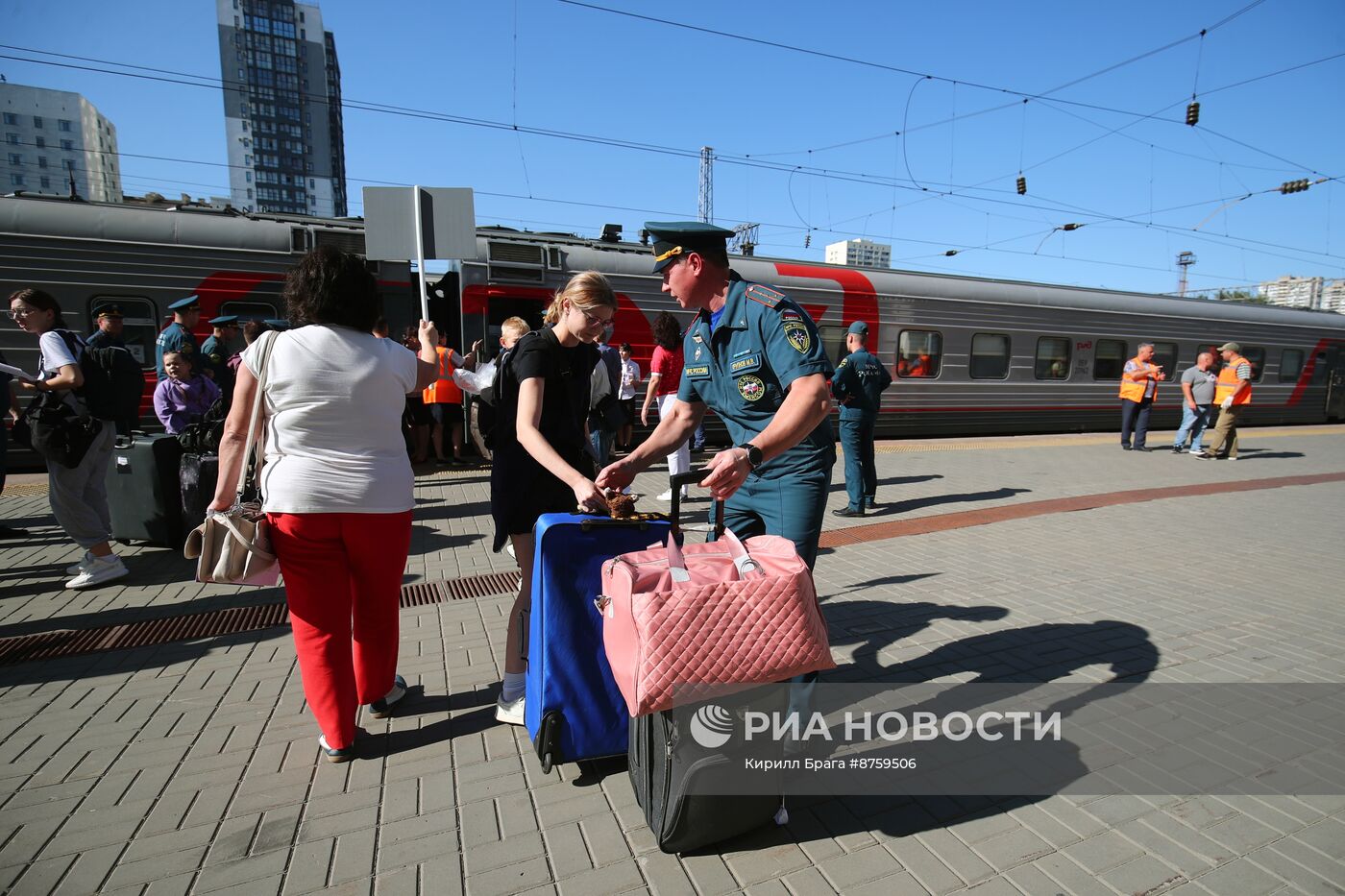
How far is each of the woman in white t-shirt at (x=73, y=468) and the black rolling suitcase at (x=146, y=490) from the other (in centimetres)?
39

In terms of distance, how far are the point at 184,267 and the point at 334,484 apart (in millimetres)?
7832

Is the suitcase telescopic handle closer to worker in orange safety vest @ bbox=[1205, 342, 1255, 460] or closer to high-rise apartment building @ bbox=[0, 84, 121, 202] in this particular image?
worker in orange safety vest @ bbox=[1205, 342, 1255, 460]

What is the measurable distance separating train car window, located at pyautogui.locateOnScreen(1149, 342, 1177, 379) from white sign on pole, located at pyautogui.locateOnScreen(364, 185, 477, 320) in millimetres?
16328

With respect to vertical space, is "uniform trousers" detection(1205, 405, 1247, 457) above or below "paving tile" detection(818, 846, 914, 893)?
above

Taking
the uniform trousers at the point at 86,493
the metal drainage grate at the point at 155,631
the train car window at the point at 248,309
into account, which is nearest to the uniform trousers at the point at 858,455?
the metal drainage grate at the point at 155,631

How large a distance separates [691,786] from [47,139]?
419ft

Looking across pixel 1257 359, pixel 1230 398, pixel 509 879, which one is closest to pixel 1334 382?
pixel 1257 359

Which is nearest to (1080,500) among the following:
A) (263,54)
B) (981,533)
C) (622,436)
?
(981,533)

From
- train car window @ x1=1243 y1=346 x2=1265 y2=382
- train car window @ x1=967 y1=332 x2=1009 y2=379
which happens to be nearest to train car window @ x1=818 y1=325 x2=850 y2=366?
train car window @ x1=967 y1=332 x2=1009 y2=379

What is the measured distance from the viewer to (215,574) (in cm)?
250

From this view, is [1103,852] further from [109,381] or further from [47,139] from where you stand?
[47,139]

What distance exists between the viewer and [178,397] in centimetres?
601

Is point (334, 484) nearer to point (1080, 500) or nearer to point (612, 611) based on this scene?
point (612, 611)

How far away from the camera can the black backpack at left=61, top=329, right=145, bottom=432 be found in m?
4.78
